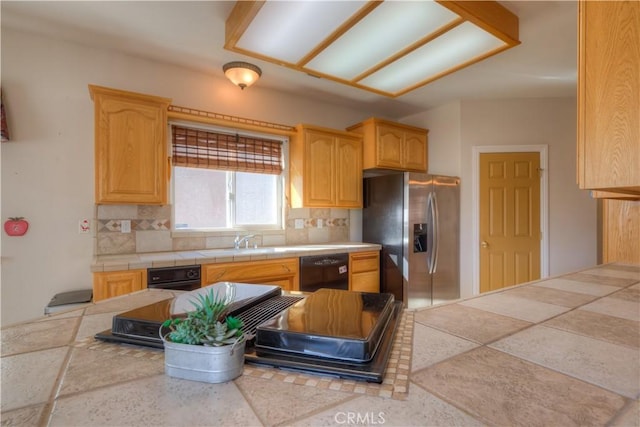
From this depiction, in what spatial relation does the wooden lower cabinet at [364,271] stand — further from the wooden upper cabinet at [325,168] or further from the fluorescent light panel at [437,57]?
the fluorescent light panel at [437,57]

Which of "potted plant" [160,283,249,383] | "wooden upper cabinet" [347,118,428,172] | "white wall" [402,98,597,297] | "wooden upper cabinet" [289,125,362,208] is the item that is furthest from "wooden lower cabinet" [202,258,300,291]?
"white wall" [402,98,597,297]

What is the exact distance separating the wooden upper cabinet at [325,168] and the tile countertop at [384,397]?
2434 mm

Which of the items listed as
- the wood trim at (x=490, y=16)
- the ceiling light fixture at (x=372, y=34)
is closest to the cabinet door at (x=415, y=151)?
the ceiling light fixture at (x=372, y=34)

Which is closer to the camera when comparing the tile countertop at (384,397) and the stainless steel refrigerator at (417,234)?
the tile countertop at (384,397)

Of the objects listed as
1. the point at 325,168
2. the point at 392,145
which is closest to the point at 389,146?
the point at 392,145

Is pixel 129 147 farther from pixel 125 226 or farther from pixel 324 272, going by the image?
pixel 324 272

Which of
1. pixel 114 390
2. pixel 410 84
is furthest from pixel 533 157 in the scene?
pixel 114 390

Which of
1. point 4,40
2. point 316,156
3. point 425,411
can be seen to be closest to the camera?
point 425,411

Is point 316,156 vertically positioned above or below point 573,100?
below

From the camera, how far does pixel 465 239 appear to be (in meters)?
3.53

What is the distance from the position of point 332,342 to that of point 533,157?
375 cm

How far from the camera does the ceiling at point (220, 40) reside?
6.48 ft

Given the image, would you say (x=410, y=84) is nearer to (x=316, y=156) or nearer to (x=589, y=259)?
(x=316, y=156)

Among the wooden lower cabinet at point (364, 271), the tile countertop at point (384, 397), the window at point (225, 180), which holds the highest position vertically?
the window at point (225, 180)
